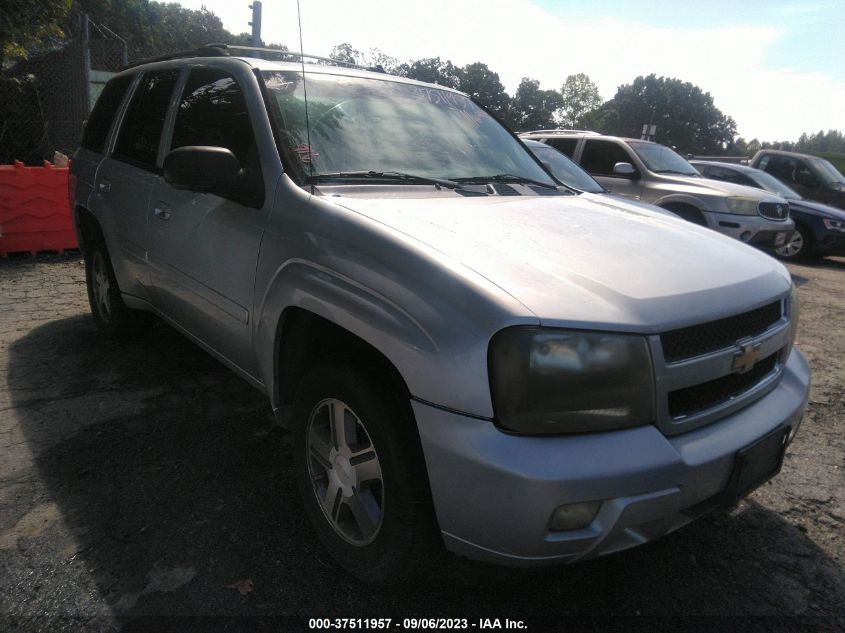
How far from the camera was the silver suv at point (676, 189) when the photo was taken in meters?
8.32

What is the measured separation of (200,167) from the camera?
2.38m

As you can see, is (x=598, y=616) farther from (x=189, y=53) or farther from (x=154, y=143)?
(x=189, y=53)

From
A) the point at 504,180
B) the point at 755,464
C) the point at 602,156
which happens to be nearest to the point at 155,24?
the point at 602,156

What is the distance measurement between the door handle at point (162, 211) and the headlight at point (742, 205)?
24.8 feet

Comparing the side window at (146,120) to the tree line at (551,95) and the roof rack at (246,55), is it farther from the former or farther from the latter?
the tree line at (551,95)

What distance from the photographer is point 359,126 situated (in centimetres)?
274

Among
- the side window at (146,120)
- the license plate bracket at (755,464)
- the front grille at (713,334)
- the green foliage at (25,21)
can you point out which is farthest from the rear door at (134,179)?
the green foliage at (25,21)

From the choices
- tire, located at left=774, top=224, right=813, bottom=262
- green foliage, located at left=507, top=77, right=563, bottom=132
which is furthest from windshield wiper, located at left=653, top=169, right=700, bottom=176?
green foliage, located at left=507, top=77, right=563, bottom=132

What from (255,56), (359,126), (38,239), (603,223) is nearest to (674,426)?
(603,223)

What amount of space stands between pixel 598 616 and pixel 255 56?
9.85 ft

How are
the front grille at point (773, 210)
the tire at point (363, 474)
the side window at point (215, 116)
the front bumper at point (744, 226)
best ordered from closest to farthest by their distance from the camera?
the tire at point (363, 474)
the side window at point (215, 116)
the front bumper at point (744, 226)
the front grille at point (773, 210)

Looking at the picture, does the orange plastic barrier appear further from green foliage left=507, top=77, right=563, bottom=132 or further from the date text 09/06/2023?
green foliage left=507, top=77, right=563, bottom=132

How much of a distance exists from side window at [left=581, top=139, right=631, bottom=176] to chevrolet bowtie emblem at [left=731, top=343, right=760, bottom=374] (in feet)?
24.1

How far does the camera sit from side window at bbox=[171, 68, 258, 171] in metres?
2.71
